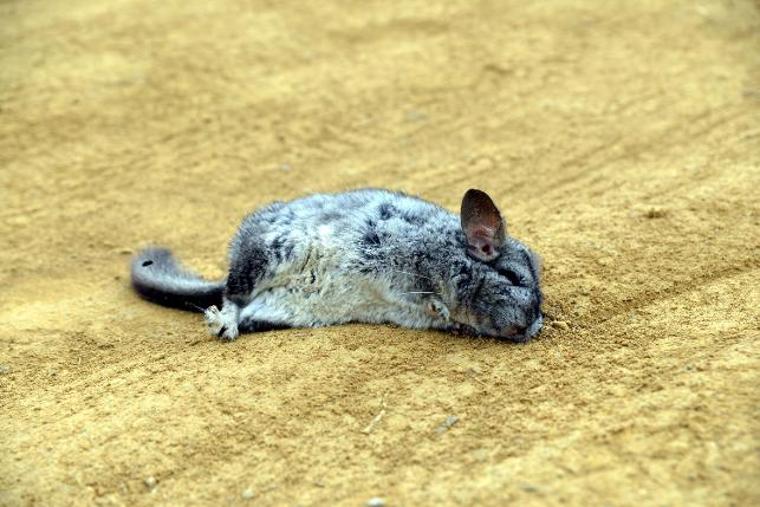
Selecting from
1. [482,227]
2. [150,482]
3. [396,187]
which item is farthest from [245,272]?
[396,187]

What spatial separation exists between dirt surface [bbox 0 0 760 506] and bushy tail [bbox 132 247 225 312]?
0.10 meters

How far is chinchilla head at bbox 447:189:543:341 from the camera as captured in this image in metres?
4.79

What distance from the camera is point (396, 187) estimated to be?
23.7 ft

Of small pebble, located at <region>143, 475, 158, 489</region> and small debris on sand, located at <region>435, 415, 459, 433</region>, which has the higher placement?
small debris on sand, located at <region>435, 415, 459, 433</region>

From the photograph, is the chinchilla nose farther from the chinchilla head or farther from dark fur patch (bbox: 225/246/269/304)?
dark fur patch (bbox: 225/246/269/304)

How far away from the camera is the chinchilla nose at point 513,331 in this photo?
476 centimetres

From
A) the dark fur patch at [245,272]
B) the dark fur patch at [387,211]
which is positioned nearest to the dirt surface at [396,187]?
the dark fur patch at [245,272]

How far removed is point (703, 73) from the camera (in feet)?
27.4

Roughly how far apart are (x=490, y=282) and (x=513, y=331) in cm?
30

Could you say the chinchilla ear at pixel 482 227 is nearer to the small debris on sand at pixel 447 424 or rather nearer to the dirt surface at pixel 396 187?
the dirt surface at pixel 396 187

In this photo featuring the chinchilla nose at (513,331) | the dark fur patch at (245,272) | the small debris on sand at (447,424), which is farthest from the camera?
the dark fur patch at (245,272)

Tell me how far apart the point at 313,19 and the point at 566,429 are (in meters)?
7.24


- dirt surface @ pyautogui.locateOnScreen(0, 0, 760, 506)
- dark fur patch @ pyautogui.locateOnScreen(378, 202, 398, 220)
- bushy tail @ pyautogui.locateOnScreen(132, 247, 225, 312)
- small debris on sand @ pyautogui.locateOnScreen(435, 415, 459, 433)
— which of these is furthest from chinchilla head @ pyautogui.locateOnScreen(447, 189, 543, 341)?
bushy tail @ pyautogui.locateOnScreen(132, 247, 225, 312)

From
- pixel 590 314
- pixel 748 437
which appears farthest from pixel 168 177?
pixel 748 437
